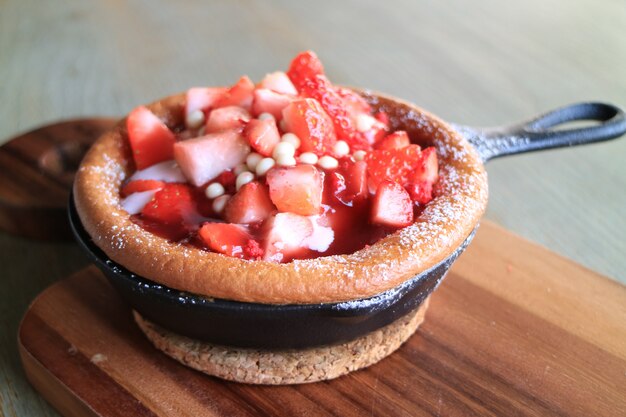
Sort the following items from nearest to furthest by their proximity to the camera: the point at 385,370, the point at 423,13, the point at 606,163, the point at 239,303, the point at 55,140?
the point at 239,303
the point at 385,370
the point at 55,140
the point at 606,163
the point at 423,13

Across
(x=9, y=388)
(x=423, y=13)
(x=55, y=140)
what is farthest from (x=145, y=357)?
(x=423, y=13)

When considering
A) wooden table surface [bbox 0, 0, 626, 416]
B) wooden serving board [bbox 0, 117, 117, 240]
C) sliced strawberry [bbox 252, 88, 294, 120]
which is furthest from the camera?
wooden table surface [bbox 0, 0, 626, 416]

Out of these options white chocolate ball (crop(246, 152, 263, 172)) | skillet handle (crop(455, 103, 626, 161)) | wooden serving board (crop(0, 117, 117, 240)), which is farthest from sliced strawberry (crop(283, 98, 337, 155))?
wooden serving board (crop(0, 117, 117, 240))

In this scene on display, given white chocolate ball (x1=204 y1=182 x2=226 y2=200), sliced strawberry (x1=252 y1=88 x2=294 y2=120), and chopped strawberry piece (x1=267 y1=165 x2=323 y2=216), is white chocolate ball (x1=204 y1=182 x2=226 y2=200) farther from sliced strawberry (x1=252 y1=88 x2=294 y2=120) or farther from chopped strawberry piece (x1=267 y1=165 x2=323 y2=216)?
sliced strawberry (x1=252 y1=88 x2=294 y2=120)

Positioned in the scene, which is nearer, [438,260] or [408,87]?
[438,260]

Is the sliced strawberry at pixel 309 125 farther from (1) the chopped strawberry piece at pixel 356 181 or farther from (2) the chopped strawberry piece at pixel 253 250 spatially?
(2) the chopped strawberry piece at pixel 253 250

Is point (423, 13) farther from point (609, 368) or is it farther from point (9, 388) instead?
point (9, 388)
